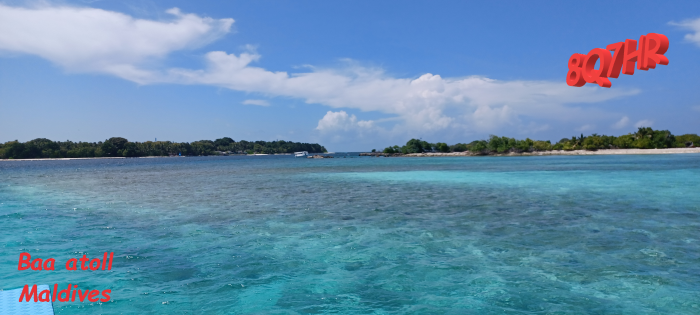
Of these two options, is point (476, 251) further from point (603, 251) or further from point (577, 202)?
point (577, 202)

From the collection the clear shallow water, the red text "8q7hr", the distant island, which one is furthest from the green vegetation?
the clear shallow water

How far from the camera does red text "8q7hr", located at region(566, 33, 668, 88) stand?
21188 mm

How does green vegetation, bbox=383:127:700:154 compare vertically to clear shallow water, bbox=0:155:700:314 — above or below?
above

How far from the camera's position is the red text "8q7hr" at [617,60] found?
2119 cm

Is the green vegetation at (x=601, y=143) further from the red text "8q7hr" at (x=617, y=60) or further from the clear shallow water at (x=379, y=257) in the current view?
the clear shallow water at (x=379, y=257)

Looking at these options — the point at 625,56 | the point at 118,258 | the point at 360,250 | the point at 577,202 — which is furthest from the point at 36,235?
the point at 625,56

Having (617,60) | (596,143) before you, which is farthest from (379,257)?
(596,143)

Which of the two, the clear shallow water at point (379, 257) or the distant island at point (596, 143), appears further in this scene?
the distant island at point (596, 143)

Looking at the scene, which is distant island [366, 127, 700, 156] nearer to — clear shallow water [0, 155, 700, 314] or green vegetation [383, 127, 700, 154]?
green vegetation [383, 127, 700, 154]

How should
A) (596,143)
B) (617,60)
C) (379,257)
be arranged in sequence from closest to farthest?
(379,257) < (617,60) < (596,143)

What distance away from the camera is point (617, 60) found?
24.0 metres

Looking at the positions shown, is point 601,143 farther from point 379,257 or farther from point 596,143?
point 379,257

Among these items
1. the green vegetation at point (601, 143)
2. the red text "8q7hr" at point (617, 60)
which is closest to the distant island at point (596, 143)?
the green vegetation at point (601, 143)

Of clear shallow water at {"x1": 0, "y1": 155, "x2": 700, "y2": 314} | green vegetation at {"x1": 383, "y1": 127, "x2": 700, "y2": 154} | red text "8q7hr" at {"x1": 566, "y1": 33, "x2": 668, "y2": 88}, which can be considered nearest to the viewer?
clear shallow water at {"x1": 0, "y1": 155, "x2": 700, "y2": 314}
